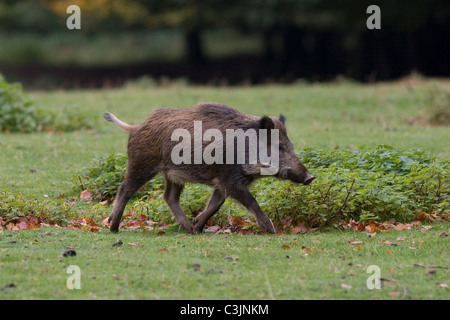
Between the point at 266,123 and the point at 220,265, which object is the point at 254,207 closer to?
the point at 266,123

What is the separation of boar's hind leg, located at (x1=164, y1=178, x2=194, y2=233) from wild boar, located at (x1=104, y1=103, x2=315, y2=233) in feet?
0.05

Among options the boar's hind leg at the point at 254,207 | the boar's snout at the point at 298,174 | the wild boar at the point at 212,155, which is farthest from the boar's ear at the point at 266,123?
the boar's hind leg at the point at 254,207

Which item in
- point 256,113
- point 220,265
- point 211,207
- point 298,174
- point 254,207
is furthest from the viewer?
point 256,113

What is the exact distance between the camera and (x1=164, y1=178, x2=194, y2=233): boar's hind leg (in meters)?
9.49

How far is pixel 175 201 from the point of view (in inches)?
380

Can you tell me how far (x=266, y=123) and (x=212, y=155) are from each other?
2.66 feet

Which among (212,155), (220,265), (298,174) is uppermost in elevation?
(212,155)

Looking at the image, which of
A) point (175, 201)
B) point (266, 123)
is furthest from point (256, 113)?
point (266, 123)

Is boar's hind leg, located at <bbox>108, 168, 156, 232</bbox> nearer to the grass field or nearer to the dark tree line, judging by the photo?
the grass field

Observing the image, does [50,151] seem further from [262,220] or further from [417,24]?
[417,24]

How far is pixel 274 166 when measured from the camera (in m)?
9.10

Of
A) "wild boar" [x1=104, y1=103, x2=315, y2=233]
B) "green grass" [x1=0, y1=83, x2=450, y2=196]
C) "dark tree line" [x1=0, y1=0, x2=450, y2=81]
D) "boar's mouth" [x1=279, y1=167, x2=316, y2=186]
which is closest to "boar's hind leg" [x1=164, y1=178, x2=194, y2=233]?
"wild boar" [x1=104, y1=103, x2=315, y2=233]

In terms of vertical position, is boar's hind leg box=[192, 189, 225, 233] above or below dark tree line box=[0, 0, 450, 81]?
below
